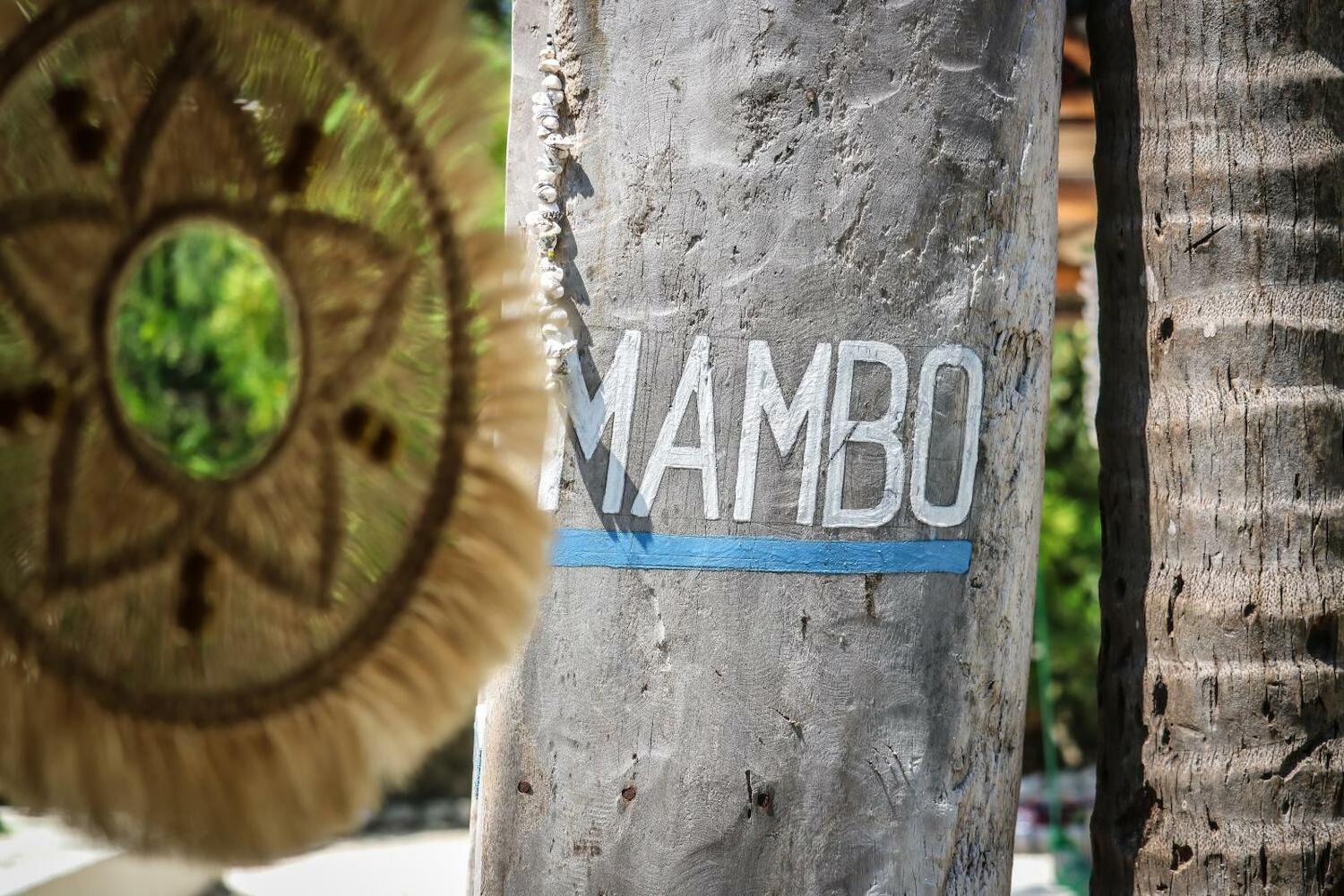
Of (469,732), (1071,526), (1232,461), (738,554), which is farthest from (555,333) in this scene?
(469,732)

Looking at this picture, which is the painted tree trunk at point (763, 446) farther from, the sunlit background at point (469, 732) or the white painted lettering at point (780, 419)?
the sunlit background at point (469, 732)

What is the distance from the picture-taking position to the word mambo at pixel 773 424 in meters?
1.59

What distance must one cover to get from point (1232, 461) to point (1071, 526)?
487 cm

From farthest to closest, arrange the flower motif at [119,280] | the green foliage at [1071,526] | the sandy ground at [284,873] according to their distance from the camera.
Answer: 1. the green foliage at [1071,526]
2. the sandy ground at [284,873]
3. the flower motif at [119,280]

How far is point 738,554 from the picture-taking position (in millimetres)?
1591

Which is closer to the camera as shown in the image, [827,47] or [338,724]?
[338,724]

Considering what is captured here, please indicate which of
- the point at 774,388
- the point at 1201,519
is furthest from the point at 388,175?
the point at 1201,519

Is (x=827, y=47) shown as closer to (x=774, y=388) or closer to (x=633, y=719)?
(x=774, y=388)

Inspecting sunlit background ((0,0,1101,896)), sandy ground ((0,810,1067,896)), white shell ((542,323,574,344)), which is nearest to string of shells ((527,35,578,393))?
white shell ((542,323,574,344))

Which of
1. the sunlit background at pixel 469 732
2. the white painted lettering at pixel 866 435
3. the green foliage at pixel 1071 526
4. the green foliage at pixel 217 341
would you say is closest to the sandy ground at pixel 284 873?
the sunlit background at pixel 469 732

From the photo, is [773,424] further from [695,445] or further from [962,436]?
[962,436]

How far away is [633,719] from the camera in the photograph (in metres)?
1.60

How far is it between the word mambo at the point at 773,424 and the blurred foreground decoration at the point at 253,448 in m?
0.56

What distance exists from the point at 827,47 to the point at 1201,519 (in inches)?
32.7
